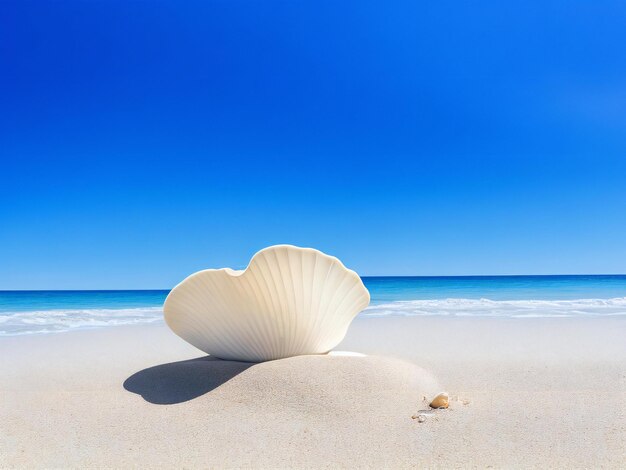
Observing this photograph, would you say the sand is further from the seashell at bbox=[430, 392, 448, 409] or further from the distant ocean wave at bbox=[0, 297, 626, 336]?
the distant ocean wave at bbox=[0, 297, 626, 336]

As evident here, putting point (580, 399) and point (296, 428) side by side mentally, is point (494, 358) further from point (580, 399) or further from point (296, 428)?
point (296, 428)

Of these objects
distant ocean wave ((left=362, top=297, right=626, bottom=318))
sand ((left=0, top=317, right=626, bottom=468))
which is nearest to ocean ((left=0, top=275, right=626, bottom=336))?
distant ocean wave ((left=362, top=297, right=626, bottom=318))

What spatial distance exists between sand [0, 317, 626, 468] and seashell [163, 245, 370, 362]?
0.31 m

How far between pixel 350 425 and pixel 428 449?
783 mm

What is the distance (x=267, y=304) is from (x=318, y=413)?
137 centimetres

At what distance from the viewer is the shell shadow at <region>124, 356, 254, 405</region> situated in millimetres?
5145

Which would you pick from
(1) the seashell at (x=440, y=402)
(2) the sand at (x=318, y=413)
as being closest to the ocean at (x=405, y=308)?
(2) the sand at (x=318, y=413)

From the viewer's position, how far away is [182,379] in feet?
18.2

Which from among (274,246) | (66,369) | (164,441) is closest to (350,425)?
(164,441)

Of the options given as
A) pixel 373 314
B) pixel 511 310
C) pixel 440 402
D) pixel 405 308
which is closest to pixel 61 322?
pixel 373 314

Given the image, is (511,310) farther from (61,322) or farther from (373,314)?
(61,322)

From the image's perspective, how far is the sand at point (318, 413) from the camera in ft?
11.8

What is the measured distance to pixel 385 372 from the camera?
5.28m

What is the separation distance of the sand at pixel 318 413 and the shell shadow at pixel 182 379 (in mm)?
21
